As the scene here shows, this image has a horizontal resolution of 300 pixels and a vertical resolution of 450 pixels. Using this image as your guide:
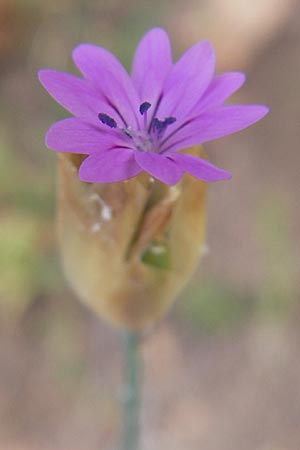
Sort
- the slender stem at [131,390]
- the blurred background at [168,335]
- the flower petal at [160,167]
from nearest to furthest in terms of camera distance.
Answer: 1. the flower petal at [160,167]
2. the slender stem at [131,390]
3. the blurred background at [168,335]

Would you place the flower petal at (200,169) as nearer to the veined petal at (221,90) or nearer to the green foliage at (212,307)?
the veined petal at (221,90)

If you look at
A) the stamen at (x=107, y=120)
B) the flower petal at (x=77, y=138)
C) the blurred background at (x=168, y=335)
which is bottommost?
the blurred background at (x=168, y=335)

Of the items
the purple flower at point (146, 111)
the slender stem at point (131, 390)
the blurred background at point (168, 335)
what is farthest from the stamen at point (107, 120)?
the blurred background at point (168, 335)

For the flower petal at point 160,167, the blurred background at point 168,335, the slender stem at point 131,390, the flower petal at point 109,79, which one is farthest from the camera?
the blurred background at point 168,335

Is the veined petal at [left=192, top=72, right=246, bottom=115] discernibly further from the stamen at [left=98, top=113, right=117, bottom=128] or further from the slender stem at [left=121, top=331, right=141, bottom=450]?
the slender stem at [left=121, top=331, right=141, bottom=450]

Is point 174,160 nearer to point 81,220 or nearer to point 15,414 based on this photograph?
point 81,220

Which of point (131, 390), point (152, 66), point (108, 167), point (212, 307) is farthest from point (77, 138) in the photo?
point (212, 307)

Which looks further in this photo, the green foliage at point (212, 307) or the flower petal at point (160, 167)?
the green foliage at point (212, 307)
